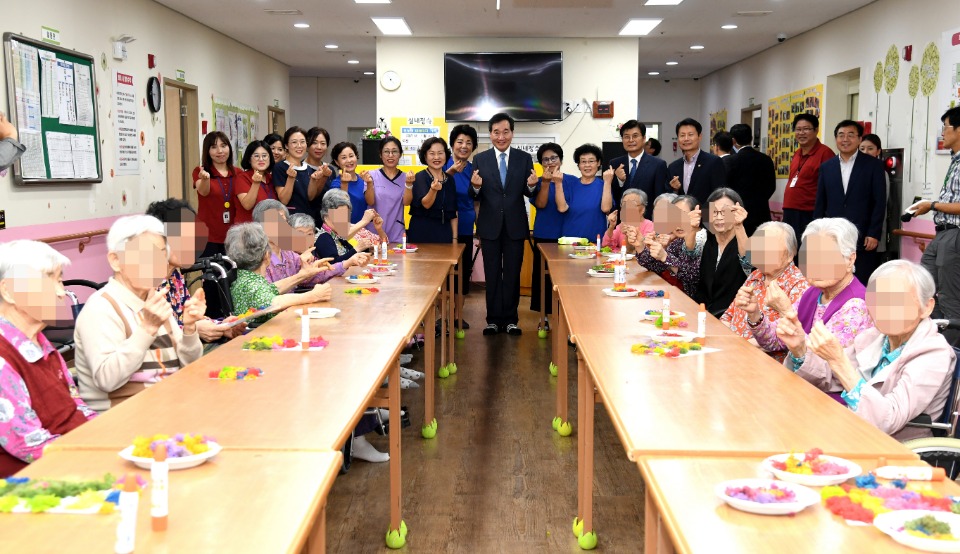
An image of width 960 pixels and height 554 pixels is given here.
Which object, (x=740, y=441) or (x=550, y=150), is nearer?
(x=740, y=441)

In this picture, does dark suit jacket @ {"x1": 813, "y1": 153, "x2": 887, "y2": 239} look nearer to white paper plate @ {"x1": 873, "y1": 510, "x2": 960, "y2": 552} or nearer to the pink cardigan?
the pink cardigan

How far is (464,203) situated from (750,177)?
9.91 ft

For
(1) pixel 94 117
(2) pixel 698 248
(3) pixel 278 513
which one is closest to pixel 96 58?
(1) pixel 94 117

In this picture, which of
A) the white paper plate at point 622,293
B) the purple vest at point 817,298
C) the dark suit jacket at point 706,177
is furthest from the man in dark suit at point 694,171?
the purple vest at point 817,298

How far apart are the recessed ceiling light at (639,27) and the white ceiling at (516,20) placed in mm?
95

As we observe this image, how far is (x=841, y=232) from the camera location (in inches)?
122

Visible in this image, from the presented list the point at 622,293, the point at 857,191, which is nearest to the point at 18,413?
the point at 622,293

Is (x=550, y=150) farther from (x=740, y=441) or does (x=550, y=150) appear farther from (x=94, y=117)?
(x=740, y=441)

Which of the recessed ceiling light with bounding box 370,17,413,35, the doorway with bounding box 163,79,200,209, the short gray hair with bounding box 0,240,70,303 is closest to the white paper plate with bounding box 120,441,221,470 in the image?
the short gray hair with bounding box 0,240,70,303

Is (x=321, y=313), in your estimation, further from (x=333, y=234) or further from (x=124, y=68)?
(x=124, y=68)

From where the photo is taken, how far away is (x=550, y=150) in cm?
744

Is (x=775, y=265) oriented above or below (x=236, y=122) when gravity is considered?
below

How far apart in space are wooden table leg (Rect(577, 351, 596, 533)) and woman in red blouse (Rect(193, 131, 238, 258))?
402 cm

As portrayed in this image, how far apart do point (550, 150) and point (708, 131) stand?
29.3ft
